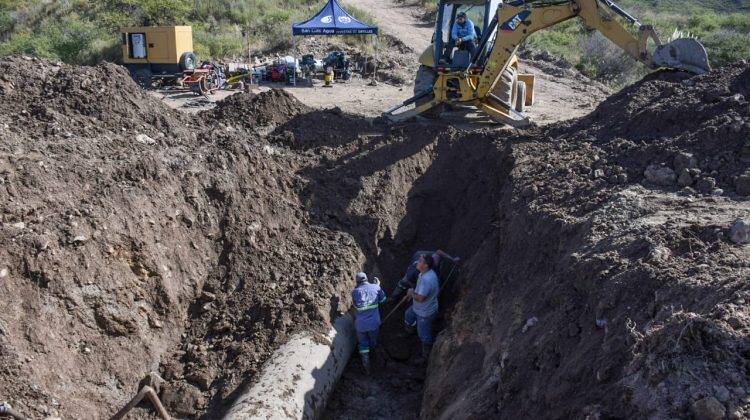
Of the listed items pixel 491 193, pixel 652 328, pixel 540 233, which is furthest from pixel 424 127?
pixel 652 328

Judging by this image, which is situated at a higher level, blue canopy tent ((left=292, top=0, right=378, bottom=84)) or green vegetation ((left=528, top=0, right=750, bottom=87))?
blue canopy tent ((left=292, top=0, right=378, bottom=84))

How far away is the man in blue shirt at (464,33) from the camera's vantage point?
41.2 feet

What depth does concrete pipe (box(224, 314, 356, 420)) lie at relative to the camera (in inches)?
260

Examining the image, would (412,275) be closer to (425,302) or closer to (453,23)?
(425,302)

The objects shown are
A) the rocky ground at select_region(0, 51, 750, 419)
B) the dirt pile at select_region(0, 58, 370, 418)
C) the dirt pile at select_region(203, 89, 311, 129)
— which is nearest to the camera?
the rocky ground at select_region(0, 51, 750, 419)

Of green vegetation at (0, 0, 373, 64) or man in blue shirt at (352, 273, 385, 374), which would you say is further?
green vegetation at (0, 0, 373, 64)

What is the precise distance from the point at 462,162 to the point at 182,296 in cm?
541

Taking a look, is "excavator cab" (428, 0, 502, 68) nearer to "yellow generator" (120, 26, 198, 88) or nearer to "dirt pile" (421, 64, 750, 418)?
"dirt pile" (421, 64, 750, 418)

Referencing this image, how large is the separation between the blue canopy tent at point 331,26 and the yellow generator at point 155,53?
333cm

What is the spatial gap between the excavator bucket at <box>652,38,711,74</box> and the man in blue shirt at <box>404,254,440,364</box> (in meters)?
5.31

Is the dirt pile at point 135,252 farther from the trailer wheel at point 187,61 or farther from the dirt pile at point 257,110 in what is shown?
the trailer wheel at point 187,61

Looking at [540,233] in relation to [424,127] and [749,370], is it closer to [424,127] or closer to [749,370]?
[749,370]

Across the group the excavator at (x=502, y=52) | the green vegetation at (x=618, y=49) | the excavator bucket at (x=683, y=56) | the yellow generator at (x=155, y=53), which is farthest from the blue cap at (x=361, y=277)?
the yellow generator at (x=155, y=53)

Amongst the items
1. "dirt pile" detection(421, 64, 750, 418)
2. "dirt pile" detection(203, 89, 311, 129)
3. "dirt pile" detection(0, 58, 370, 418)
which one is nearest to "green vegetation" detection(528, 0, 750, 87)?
"dirt pile" detection(421, 64, 750, 418)
